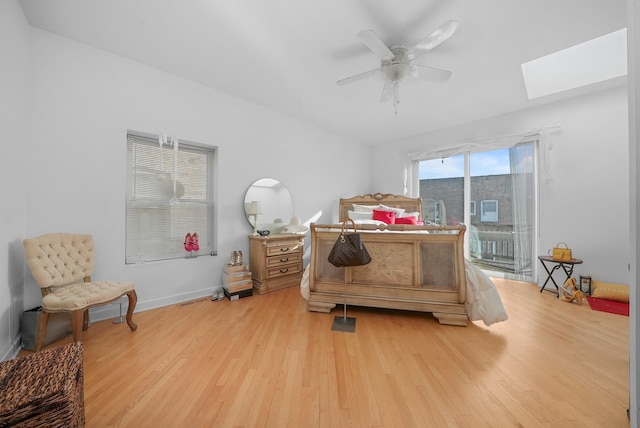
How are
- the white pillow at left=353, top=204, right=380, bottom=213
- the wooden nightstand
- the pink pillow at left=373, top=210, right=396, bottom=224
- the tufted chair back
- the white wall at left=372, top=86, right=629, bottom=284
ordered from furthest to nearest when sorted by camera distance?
the white pillow at left=353, top=204, right=380, bottom=213 → the pink pillow at left=373, top=210, right=396, bottom=224 → the wooden nightstand → the white wall at left=372, top=86, right=629, bottom=284 → the tufted chair back

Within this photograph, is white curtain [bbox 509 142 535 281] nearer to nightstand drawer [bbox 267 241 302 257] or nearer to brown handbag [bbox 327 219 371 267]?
brown handbag [bbox 327 219 371 267]

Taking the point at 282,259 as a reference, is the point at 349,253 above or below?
above

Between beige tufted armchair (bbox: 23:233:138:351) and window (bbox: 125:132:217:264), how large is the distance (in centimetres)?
44

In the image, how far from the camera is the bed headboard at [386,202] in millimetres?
4305

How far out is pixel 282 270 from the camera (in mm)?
3359

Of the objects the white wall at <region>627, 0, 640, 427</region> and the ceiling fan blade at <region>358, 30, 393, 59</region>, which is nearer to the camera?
the white wall at <region>627, 0, 640, 427</region>

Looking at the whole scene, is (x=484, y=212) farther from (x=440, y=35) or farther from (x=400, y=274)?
(x=440, y=35)

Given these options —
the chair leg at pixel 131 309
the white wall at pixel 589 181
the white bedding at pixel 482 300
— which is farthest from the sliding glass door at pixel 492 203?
the chair leg at pixel 131 309

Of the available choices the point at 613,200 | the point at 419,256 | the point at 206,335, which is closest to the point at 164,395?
the point at 206,335

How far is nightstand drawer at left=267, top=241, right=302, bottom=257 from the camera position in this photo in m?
3.21

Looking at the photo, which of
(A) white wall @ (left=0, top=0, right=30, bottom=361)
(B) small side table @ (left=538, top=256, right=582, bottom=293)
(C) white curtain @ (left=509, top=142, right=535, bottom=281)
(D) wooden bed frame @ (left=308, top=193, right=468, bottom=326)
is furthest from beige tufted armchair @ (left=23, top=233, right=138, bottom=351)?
(C) white curtain @ (left=509, top=142, right=535, bottom=281)

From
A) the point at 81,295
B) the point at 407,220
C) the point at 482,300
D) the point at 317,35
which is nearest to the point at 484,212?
the point at 407,220

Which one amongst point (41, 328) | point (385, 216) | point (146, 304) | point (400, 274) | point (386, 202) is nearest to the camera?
point (41, 328)

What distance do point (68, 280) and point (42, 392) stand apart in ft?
5.08
